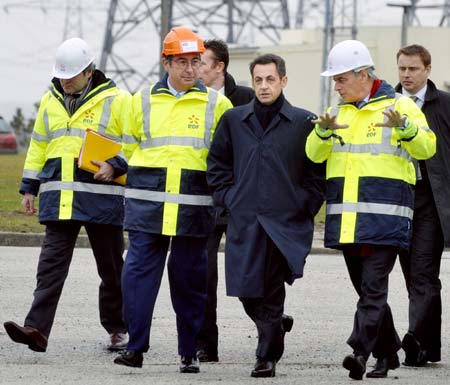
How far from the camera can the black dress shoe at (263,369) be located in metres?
8.79

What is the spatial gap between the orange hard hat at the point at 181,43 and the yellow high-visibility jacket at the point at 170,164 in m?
0.20

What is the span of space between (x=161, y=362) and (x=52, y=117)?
158 centimetres

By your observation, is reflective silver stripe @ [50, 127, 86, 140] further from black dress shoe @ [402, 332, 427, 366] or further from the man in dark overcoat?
black dress shoe @ [402, 332, 427, 366]

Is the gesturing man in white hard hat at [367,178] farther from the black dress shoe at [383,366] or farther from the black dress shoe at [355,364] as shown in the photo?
the black dress shoe at [383,366]

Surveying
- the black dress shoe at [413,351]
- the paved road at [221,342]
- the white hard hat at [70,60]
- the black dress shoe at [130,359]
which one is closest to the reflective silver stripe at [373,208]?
the paved road at [221,342]

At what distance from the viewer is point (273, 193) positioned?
28.7 feet

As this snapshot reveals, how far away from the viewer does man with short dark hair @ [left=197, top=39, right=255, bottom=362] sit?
9602mm

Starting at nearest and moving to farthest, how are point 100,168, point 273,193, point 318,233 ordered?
point 273,193 < point 100,168 < point 318,233

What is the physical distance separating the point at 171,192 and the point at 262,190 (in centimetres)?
53

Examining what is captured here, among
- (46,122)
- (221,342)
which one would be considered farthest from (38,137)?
(221,342)

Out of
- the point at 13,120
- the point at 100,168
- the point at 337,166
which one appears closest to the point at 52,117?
the point at 100,168

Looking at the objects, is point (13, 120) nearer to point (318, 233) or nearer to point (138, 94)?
point (318, 233)

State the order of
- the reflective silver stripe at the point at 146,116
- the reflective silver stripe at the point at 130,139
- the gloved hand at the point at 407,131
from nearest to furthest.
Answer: the gloved hand at the point at 407,131
the reflective silver stripe at the point at 146,116
the reflective silver stripe at the point at 130,139

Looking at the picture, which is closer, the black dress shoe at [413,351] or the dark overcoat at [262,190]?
the dark overcoat at [262,190]
